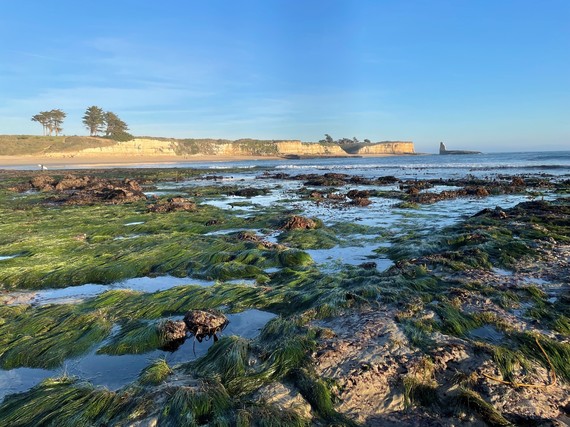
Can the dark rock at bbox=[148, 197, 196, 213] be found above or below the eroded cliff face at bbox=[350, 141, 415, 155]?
below

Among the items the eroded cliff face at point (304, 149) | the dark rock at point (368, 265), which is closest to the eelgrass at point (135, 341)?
the dark rock at point (368, 265)

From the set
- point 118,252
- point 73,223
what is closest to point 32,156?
point 73,223

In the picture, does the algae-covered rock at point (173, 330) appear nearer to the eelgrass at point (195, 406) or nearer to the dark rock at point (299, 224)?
the eelgrass at point (195, 406)

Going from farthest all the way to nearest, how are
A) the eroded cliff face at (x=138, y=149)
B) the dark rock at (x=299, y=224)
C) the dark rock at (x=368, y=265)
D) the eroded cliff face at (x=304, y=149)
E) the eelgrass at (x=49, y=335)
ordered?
the eroded cliff face at (x=304, y=149) → the eroded cliff face at (x=138, y=149) → the dark rock at (x=299, y=224) → the dark rock at (x=368, y=265) → the eelgrass at (x=49, y=335)

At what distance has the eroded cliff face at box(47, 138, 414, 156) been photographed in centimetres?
7456

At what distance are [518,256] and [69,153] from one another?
73.2m

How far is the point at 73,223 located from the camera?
1020 centimetres

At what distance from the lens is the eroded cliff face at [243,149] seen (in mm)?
74562

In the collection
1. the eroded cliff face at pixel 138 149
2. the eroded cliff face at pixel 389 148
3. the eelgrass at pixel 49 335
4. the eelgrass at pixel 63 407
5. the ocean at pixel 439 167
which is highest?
the eroded cliff face at pixel 389 148

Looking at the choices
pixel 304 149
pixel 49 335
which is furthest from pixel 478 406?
pixel 304 149

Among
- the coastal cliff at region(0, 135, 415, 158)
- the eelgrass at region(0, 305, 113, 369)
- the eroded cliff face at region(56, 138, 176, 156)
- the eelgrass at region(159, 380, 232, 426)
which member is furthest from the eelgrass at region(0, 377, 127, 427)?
the eroded cliff face at region(56, 138, 176, 156)

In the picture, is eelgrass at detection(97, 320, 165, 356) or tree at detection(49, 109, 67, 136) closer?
eelgrass at detection(97, 320, 165, 356)

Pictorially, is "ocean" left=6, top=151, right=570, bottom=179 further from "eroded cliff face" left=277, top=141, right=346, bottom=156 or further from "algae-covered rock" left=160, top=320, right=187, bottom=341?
"eroded cliff face" left=277, top=141, right=346, bottom=156

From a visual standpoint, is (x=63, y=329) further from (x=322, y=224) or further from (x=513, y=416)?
(x=322, y=224)
